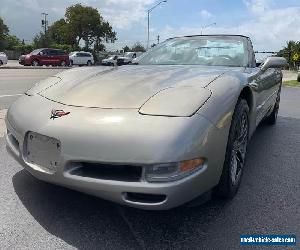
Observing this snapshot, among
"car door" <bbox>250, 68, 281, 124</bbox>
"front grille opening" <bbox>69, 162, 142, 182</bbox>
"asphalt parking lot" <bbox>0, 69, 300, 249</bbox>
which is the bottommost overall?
"asphalt parking lot" <bbox>0, 69, 300, 249</bbox>

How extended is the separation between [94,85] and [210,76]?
92 centimetres

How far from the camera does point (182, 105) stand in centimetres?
262

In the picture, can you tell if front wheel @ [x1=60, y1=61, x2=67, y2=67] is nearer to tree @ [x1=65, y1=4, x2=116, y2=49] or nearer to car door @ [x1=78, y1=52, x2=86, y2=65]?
car door @ [x1=78, y1=52, x2=86, y2=65]

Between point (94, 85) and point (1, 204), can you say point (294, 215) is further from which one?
point (1, 204)

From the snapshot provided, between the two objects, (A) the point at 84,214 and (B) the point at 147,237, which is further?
(A) the point at 84,214

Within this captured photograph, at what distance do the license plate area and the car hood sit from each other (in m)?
0.34

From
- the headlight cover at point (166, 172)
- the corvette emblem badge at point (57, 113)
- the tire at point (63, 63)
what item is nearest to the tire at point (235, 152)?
the headlight cover at point (166, 172)

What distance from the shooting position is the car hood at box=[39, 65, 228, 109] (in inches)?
110

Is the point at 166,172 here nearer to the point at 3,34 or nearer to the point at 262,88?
the point at 262,88

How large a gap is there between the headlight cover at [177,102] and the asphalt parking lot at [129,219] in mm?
783

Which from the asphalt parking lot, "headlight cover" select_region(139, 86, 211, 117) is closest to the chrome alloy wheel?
the asphalt parking lot

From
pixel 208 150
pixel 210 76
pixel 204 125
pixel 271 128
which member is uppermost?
pixel 210 76

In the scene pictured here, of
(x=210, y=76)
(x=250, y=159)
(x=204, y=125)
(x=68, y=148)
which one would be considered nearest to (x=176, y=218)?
(x=204, y=125)

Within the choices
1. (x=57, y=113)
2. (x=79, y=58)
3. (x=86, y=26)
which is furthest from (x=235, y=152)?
(x=86, y=26)
